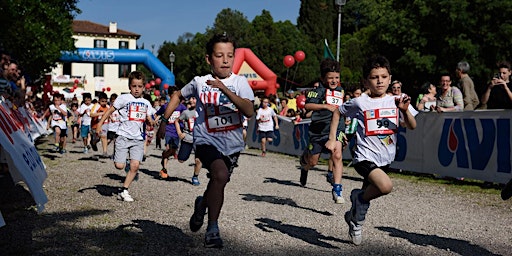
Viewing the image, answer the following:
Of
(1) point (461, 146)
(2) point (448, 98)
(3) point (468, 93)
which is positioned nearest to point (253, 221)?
(1) point (461, 146)

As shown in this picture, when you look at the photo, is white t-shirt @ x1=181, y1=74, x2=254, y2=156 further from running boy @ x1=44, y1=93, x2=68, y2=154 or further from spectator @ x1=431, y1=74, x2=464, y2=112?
running boy @ x1=44, y1=93, x2=68, y2=154

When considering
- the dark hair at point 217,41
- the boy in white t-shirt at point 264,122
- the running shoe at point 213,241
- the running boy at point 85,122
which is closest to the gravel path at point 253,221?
the running shoe at point 213,241

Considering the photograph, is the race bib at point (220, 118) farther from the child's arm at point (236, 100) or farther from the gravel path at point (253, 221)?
the gravel path at point (253, 221)

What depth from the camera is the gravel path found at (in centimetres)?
535

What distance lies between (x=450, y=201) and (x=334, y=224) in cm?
295

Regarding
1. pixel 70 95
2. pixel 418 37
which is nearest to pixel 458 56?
pixel 418 37

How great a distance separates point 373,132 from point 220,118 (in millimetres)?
1415

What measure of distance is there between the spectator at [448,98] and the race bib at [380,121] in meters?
5.95

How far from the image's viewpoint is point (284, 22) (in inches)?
3278

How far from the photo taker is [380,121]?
5.61m

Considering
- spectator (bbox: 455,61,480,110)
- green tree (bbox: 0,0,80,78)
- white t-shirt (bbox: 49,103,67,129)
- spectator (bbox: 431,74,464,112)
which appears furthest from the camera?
green tree (bbox: 0,0,80,78)

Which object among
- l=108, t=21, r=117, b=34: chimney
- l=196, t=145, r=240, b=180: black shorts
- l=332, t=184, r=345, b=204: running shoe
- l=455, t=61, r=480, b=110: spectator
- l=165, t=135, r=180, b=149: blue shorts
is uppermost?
l=108, t=21, r=117, b=34: chimney

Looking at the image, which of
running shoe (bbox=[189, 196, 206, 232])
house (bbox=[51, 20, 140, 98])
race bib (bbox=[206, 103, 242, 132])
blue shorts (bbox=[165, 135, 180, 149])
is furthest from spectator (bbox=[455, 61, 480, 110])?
house (bbox=[51, 20, 140, 98])

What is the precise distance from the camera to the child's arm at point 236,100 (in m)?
4.98
